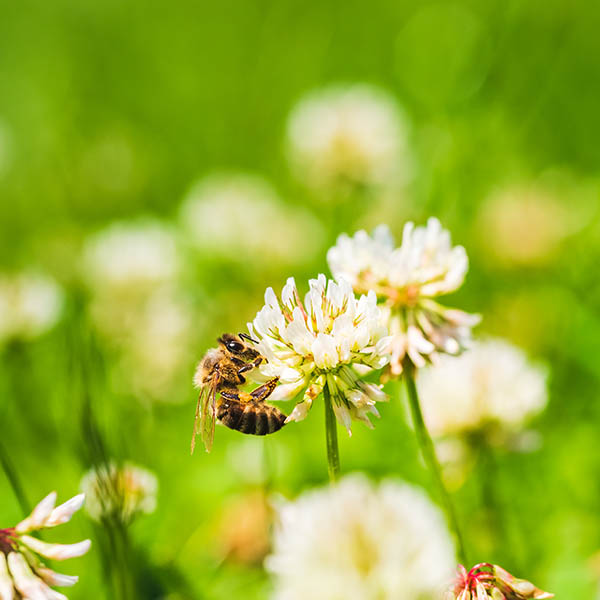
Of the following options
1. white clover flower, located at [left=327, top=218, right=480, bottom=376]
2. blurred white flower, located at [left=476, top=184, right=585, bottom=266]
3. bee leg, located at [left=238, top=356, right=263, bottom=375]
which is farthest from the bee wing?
blurred white flower, located at [left=476, top=184, right=585, bottom=266]

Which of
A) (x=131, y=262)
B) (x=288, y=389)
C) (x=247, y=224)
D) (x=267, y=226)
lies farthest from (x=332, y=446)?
(x=247, y=224)

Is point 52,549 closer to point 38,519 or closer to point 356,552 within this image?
point 38,519

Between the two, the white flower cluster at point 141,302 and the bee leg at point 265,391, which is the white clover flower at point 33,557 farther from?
the white flower cluster at point 141,302

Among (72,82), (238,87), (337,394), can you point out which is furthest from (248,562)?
(72,82)

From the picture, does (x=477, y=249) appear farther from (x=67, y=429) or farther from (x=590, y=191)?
(x=67, y=429)

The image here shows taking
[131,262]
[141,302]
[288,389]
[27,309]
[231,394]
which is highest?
[131,262]

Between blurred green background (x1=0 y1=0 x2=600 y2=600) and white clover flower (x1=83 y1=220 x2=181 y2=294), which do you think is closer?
blurred green background (x1=0 y1=0 x2=600 y2=600)

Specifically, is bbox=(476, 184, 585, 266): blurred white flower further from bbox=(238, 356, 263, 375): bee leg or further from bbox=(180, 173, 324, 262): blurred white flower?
bbox=(238, 356, 263, 375): bee leg
